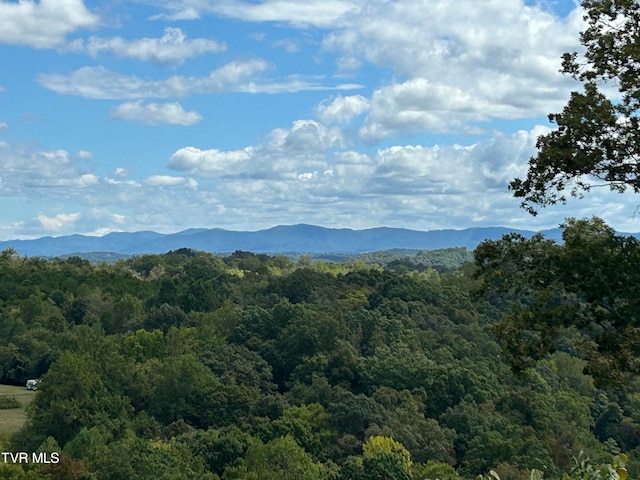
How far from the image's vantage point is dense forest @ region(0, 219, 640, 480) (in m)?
16.0

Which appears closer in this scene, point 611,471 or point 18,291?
point 611,471

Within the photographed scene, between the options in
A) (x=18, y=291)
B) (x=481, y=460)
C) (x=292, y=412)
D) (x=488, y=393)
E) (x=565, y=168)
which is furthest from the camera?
(x=18, y=291)

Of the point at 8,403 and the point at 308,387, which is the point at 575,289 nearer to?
the point at 308,387

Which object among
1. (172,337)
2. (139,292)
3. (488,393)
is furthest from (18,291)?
(488,393)

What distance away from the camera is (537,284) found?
12.6 m

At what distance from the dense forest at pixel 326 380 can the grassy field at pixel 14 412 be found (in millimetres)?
2554

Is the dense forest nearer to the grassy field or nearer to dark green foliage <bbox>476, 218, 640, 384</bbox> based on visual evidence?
dark green foliage <bbox>476, 218, 640, 384</bbox>

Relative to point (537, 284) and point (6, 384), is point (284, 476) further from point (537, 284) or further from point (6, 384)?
point (6, 384)

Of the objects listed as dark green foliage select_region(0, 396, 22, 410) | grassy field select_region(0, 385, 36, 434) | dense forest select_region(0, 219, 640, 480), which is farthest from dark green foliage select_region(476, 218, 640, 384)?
dark green foliage select_region(0, 396, 22, 410)

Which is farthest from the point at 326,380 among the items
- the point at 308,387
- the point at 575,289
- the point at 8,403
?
the point at 575,289

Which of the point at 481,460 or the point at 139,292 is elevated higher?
the point at 139,292

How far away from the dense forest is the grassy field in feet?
8.38

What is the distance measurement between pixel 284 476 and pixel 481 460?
1025 cm

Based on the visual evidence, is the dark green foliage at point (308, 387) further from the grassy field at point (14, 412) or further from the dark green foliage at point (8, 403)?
the dark green foliage at point (8, 403)
